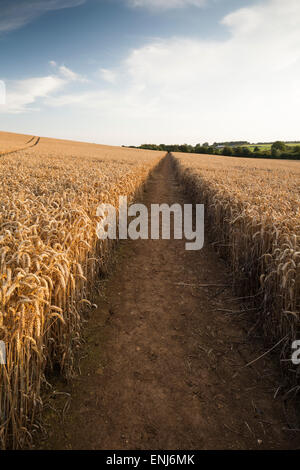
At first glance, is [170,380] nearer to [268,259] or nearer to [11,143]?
[268,259]

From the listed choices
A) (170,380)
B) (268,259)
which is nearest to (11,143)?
(268,259)

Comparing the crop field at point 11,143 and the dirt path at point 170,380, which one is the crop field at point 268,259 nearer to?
the dirt path at point 170,380

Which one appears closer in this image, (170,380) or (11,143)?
(170,380)

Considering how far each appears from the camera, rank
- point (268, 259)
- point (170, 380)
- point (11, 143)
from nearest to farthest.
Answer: point (170, 380)
point (268, 259)
point (11, 143)

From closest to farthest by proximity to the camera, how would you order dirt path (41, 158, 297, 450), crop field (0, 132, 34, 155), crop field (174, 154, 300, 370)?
dirt path (41, 158, 297, 450) → crop field (174, 154, 300, 370) → crop field (0, 132, 34, 155)

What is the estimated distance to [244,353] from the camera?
312 cm

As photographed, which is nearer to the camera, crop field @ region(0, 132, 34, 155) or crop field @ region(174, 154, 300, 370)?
crop field @ region(174, 154, 300, 370)

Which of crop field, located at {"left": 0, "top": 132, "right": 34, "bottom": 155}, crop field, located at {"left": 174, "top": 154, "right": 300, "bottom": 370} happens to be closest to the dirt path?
crop field, located at {"left": 174, "top": 154, "right": 300, "bottom": 370}

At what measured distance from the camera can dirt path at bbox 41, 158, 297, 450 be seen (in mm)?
2170

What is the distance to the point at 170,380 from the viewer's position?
2.74 meters

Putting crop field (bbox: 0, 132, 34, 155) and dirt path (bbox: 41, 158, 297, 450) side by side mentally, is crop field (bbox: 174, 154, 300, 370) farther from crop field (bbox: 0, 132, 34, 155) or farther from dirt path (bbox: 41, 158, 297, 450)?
crop field (bbox: 0, 132, 34, 155)

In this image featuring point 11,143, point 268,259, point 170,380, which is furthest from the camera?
point 11,143
